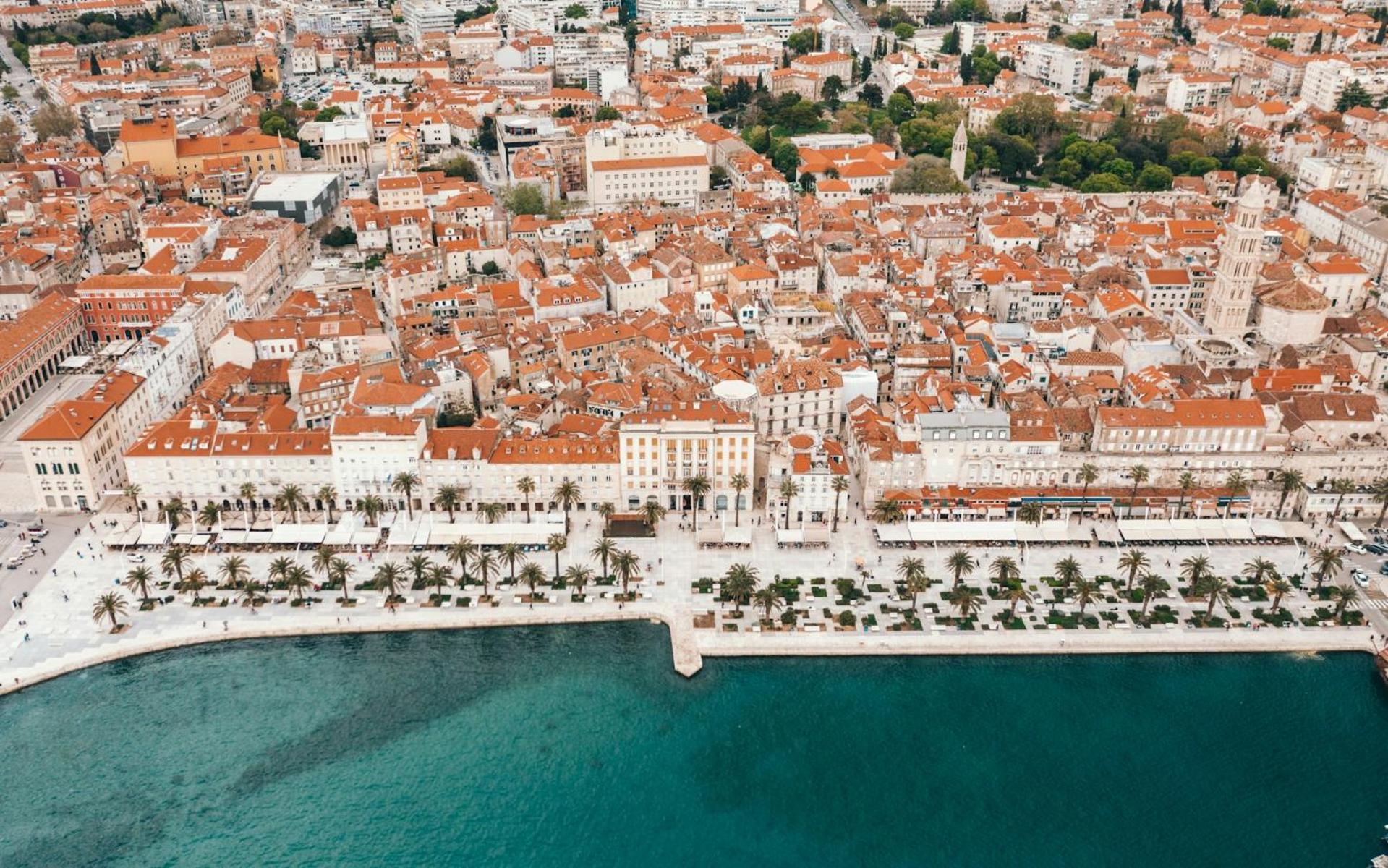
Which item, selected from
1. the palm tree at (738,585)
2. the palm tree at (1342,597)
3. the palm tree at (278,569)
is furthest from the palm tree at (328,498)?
the palm tree at (1342,597)

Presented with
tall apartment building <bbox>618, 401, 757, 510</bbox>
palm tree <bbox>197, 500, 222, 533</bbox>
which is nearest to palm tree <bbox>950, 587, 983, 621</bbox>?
tall apartment building <bbox>618, 401, 757, 510</bbox>

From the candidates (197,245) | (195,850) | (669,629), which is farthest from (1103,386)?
(197,245)

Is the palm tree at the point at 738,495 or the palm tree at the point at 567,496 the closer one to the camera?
the palm tree at the point at 567,496

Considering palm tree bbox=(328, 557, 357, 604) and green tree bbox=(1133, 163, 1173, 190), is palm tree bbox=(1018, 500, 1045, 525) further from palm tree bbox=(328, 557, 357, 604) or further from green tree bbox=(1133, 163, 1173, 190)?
green tree bbox=(1133, 163, 1173, 190)

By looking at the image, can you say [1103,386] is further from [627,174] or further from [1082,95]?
[1082,95]

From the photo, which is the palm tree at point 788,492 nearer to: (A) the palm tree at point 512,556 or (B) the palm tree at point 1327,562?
(A) the palm tree at point 512,556

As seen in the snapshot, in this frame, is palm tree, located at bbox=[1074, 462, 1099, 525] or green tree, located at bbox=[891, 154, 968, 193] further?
green tree, located at bbox=[891, 154, 968, 193]
